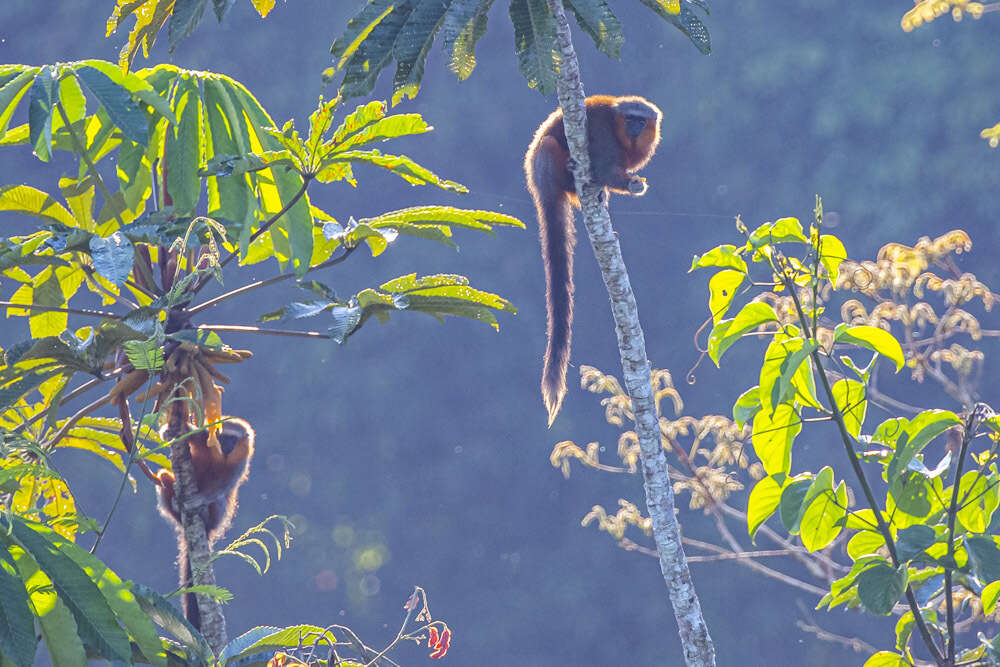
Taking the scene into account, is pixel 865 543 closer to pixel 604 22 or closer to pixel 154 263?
pixel 604 22

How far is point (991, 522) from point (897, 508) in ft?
0.38

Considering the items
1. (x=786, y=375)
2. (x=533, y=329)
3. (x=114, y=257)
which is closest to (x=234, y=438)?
(x=114, y=257)

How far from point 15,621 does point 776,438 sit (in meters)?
0.93

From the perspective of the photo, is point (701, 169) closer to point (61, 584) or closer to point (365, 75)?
point (365, 75)

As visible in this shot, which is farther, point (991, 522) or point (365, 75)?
point (365, 75)

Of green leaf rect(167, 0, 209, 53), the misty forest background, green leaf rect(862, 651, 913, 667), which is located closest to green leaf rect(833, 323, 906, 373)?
green leaf rect(862, 651, 913, 667)

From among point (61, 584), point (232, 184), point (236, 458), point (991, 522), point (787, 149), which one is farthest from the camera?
point (787, 149)

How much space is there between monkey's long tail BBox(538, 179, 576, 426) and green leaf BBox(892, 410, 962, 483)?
963 mm

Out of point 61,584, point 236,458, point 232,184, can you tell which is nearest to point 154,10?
point 232,184

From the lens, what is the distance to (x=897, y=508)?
1423mm

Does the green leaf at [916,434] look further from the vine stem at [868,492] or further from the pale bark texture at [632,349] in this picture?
the pale bark texture at [632,349]

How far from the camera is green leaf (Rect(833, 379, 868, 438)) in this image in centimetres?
144

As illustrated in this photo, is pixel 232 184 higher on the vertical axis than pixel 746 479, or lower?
lower

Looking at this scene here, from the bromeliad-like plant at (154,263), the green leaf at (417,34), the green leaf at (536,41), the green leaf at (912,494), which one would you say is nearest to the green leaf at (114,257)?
the bromeliad-like plant at (154,263)
